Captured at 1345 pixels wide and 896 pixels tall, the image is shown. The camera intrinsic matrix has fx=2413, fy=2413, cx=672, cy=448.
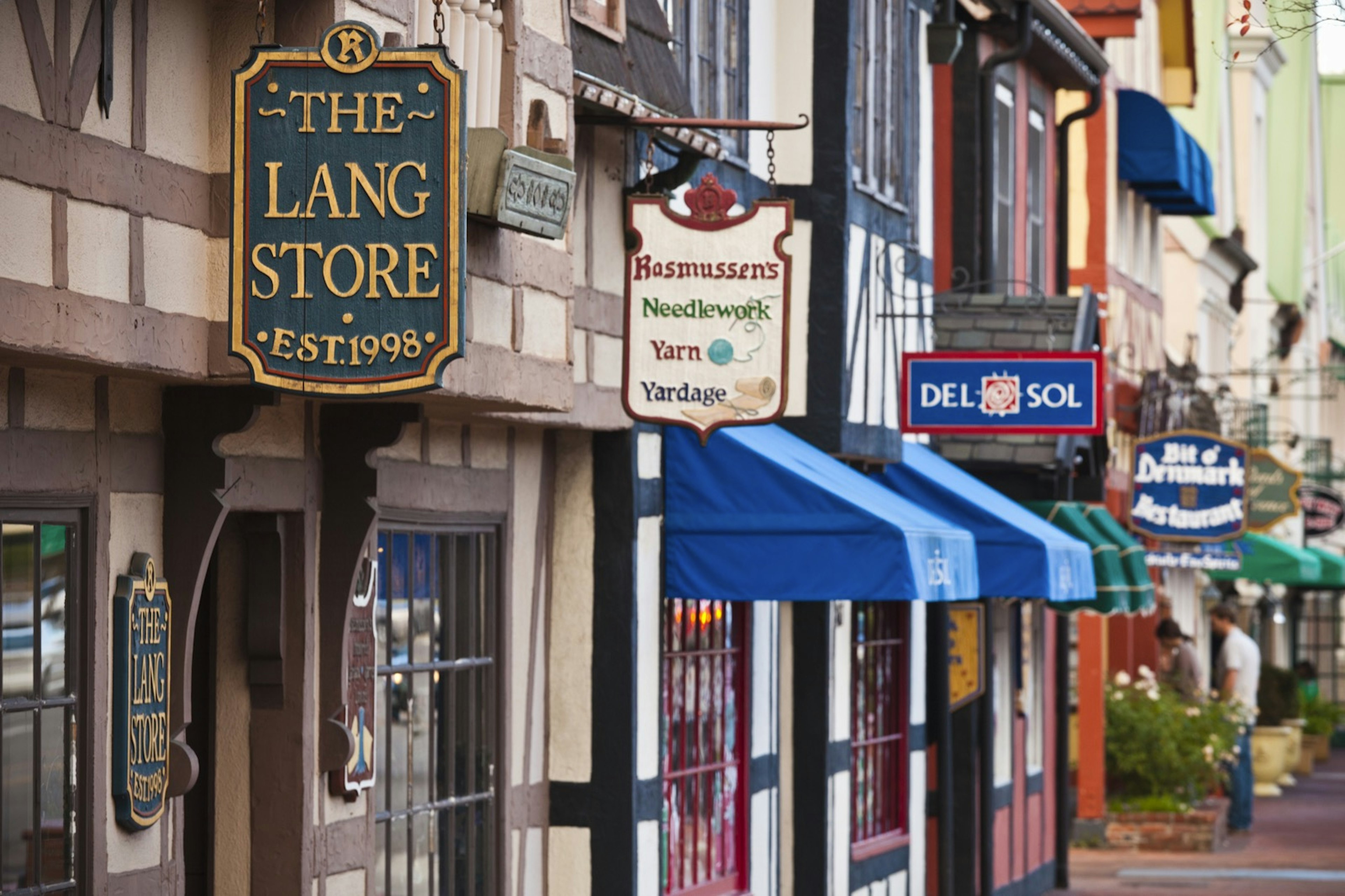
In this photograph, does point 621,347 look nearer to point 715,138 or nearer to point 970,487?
point 715,138

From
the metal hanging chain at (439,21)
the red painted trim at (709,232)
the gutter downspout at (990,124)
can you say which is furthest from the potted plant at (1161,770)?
the metal hanging chain at (439,21)

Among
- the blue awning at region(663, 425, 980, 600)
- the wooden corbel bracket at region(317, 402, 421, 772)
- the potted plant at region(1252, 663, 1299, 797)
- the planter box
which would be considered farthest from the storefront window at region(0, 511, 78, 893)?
the potted plant at region(1252, 663, 1299, 797)

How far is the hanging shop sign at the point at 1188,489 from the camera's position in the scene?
2200 centimetres

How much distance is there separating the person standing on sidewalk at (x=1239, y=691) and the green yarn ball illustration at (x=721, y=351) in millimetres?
14818

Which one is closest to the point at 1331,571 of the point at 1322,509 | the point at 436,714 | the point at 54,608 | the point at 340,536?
the point at 1322,509

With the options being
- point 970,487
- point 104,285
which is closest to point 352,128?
point 104,285

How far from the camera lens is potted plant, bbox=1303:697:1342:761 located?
35688 millimetres

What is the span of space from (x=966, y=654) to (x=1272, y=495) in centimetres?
1443

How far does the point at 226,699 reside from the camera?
765 cm

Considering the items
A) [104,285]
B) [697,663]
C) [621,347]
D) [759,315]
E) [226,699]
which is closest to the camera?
[104,285]

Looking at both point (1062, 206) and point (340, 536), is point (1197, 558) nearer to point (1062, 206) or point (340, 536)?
point (1062, 206)

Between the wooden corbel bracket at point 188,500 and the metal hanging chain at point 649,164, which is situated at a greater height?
the metal hanging chain at point 649,164

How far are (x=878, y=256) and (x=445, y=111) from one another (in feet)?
23.5

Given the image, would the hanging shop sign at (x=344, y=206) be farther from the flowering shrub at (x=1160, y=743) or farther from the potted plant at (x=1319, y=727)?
the potted plant at (x=1319, y=727)
